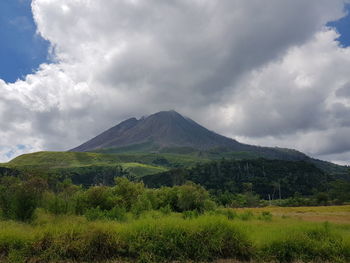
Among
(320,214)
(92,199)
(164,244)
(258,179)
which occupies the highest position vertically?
(258,179)

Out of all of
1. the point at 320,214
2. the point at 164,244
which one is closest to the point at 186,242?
the point at 164,244

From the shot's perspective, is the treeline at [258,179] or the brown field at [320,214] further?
the treeline at [258,179]

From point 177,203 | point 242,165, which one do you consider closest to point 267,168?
point 242,165

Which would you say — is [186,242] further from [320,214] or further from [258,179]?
[258,179]

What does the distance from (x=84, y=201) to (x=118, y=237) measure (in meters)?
17.5

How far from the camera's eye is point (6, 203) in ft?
58.7

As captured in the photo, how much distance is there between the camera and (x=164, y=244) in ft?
30.6

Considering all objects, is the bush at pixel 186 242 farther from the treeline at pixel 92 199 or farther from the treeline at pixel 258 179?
the treeline at pixel 258 179

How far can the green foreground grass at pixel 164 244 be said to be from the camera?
916cm

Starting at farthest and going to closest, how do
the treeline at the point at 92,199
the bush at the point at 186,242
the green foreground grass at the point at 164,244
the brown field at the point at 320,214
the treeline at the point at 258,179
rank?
the treeline at the point at 258,179 < the brown field at the point at 320,214 < the treeline at the point at 92,199 < the bush at the point at 186,242 < the green foreground grass at the point at 164,244

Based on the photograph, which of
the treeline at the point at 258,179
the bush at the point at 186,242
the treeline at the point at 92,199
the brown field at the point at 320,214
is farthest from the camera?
the treeline at the point at 258,179

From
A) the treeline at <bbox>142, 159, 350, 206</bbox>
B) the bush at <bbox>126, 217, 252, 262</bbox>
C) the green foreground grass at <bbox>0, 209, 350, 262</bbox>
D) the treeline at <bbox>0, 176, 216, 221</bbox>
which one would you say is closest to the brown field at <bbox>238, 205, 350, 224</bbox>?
the treeline at <bbox>0, 176, 216, 221</bbox>

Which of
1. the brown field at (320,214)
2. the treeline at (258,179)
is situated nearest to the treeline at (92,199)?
the brown field at (320,214)

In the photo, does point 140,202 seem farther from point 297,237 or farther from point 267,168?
point 267,168
